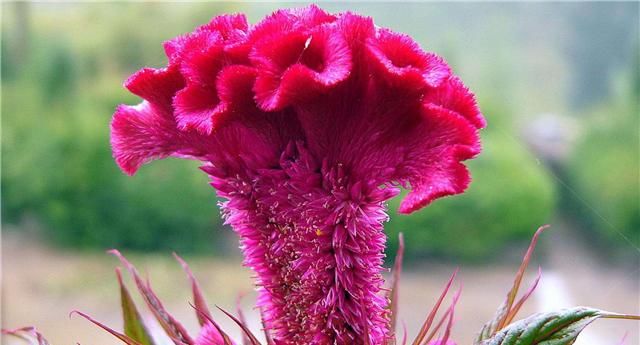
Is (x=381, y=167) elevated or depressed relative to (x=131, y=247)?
elevated

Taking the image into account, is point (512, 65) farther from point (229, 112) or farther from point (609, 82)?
point (229, 112)

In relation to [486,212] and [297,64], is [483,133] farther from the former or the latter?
[297,64]

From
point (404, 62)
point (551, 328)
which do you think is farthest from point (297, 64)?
point (551, 328)

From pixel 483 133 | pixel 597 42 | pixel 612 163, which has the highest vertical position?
pixel 597 42

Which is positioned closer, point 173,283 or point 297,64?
point 297,64

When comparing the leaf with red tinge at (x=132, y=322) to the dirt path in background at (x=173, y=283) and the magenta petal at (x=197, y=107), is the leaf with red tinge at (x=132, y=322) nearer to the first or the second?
the magenta petal at (x=197, y=107)

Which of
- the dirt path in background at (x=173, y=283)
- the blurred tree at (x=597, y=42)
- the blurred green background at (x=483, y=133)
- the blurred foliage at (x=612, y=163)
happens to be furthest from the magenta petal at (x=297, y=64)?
the blurred tree at (x=597, y=42)

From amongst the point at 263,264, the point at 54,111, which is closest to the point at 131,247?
the point at 54,111
